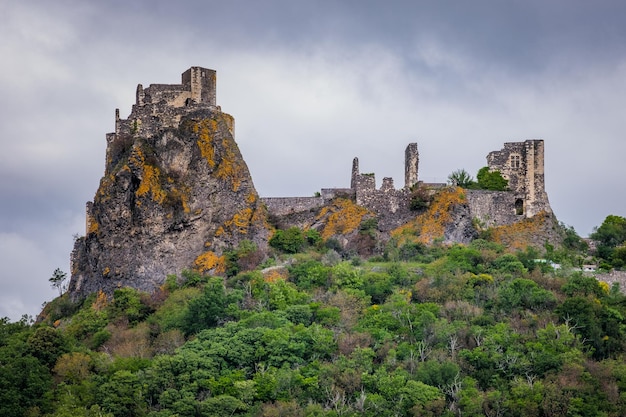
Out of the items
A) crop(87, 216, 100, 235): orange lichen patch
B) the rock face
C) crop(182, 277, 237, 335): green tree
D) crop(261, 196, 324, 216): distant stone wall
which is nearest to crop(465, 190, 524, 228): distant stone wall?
crop(261, 196, 324, 216): distant stone wall

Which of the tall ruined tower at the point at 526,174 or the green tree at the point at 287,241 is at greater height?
the tall ruined tower at the point at 526,174

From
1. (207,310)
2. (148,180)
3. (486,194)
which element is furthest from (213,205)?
(486,194)

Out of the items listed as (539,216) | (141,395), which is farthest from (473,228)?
(141,395)

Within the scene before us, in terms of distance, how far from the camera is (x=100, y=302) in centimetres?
6962

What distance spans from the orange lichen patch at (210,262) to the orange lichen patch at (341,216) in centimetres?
608

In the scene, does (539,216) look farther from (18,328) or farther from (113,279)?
(18,328)

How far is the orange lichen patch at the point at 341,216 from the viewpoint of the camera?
237ft

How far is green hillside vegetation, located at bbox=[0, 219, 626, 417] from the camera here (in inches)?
2309

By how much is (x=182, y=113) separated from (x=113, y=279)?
32.1 feet

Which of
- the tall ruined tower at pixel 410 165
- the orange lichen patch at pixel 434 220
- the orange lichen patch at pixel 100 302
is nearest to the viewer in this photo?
the orange lichen patch at pixel 100 302

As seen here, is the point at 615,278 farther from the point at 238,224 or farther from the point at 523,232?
the point at 238,224

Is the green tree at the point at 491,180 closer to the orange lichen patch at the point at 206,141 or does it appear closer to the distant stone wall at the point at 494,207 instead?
the distant stone wall at the point at 494,207

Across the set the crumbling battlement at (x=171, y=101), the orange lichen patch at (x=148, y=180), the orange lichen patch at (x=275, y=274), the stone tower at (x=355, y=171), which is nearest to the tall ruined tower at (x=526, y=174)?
the stone tower at (x=355, y=171)

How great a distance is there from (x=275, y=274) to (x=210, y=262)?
3.64 m
